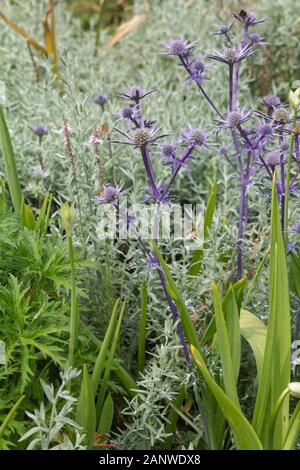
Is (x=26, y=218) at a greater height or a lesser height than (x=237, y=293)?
greater

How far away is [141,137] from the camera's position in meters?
1.51

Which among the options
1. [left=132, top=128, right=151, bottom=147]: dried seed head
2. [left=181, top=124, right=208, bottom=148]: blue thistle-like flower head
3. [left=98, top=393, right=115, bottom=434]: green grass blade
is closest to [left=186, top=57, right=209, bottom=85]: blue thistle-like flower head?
[left=181, top=124, right=208, bottom=148]: blue thistle-like flower head

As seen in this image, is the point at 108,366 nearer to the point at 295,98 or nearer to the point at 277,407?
the point at 277,407

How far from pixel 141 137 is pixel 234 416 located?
60 centimetres

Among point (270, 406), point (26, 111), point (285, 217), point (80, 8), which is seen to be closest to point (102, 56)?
point (26, 111)

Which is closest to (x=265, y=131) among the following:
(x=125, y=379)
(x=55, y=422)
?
(x=125, y=379)

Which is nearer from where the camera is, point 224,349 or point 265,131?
point 224,349

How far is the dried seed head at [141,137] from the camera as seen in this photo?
1512 millimetres

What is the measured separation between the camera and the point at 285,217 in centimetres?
160

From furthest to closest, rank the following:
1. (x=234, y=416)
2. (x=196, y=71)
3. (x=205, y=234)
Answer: (x=205, y=234), (x=196, y=71), (x=234, y=416)

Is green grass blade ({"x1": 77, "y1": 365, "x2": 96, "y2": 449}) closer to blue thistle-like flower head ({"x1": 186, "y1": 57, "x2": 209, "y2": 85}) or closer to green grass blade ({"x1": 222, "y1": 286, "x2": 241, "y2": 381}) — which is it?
green grass blade ({"x1": 222, "y1": 286, "x2": 241, "y2": 381})

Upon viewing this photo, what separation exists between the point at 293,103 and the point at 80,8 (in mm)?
3815

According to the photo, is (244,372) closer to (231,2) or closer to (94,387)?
(94,387)

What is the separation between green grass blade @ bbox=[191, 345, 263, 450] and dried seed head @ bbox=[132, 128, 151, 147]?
44cm
